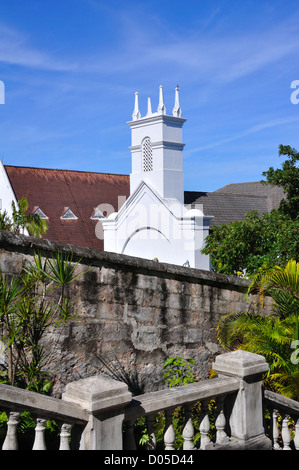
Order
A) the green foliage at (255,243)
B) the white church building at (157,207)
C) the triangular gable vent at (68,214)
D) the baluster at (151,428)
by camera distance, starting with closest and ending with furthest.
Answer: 1. the baluster at (151,428)
2. the green foliage at (255,243)
3. the white church building at (157,207)
4. the triangular gable vent at (68,214)

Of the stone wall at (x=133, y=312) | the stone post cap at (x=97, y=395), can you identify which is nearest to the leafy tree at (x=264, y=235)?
the stone wall at (x=133, y=312)

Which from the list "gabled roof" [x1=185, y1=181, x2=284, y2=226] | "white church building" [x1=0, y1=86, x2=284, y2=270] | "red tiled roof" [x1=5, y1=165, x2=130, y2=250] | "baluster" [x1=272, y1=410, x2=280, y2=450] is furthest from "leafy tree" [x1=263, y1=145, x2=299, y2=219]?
"red tiled roof" [x1=5, y1=165, x2=130, y2=250]

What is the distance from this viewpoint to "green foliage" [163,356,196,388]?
7.93 meters

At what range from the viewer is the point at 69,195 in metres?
30.8

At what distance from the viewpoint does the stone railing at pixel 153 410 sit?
3906mm

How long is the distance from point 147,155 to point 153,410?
19.5 m

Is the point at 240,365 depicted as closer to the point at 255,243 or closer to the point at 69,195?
the point at 255,243

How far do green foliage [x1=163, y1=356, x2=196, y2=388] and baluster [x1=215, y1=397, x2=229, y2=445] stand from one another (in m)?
2.51

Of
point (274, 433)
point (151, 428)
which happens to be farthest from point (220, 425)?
point (151, 428)

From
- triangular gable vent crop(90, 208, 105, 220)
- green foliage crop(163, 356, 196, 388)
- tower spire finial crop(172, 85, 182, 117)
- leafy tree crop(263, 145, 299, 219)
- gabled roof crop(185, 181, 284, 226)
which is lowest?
green foliage crop(163, 356, 196, 388)

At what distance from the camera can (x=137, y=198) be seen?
23.5 m

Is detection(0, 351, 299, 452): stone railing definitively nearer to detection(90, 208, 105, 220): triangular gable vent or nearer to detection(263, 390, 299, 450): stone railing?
detection(263, 390, 299, 450): stone railing

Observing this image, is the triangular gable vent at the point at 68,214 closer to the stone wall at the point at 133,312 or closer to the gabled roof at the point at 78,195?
the gabled roof at the point at 78,195
